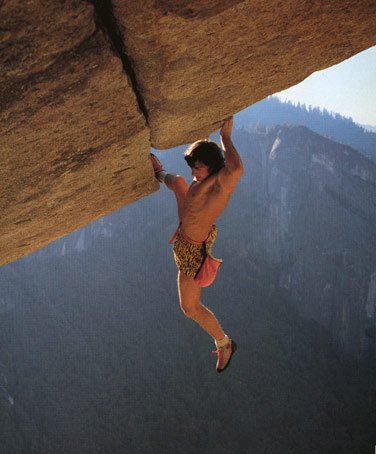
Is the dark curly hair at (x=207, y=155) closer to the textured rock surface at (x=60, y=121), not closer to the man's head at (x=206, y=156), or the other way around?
A: the man's head at (x=206, y=156)

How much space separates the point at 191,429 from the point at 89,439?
9.95 metres

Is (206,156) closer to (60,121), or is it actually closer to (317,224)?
(60,121)

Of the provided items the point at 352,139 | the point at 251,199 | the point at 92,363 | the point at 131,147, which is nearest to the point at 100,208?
the point at 131,147

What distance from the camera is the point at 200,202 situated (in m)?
2.30

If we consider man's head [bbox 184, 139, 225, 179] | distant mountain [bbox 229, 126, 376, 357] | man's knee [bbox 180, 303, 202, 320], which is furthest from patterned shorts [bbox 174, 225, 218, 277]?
distant mountain [bbox 229, 126, 376, 357]

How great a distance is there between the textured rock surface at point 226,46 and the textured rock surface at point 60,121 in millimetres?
128

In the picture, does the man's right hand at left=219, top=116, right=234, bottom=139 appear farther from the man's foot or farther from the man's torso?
the man's foot

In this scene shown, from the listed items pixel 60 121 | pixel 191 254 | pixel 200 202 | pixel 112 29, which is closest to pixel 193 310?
pixel 191 254

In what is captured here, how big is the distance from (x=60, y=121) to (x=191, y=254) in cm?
144

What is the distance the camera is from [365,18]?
147 centimetres

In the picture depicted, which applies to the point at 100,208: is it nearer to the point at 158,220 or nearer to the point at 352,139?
the point at 158,220

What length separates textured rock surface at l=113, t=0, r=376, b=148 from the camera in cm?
117

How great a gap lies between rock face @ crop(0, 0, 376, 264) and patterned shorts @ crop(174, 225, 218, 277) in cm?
73

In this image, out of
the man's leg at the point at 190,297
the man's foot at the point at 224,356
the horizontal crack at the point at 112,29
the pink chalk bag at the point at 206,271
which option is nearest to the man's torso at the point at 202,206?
the pink chalk bag at the point at 206,271
